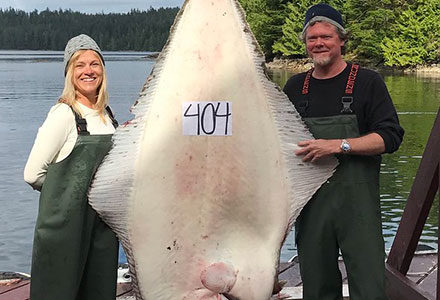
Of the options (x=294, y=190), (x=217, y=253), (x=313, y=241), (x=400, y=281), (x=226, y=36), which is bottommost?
(x=400, y=281)

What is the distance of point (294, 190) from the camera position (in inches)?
88.2

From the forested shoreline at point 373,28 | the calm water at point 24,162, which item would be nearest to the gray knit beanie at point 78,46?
the calm water at point 24,162

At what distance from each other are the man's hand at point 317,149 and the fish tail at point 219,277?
475 mm

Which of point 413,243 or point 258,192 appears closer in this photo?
point 258,192

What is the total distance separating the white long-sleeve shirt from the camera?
8.63 ft

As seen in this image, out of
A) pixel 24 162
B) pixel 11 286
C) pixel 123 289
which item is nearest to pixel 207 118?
pixel 123 289

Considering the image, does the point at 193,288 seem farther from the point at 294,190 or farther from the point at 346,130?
the point at 346,130

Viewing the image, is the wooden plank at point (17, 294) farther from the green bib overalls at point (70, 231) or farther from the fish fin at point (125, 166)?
the fish fin at point (125, 166)

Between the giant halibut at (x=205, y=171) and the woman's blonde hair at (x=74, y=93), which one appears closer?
the giant halibut at (x=205, y=171)

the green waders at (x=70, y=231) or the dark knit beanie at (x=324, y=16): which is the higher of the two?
the dark knit beanie at (x=324, y=16)

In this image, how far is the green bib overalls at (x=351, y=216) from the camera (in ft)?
9.22

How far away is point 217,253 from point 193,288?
0.48ft

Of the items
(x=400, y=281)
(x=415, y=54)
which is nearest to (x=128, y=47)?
(x=415, y=54)

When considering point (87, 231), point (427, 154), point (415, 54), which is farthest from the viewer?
point (415, 54)
